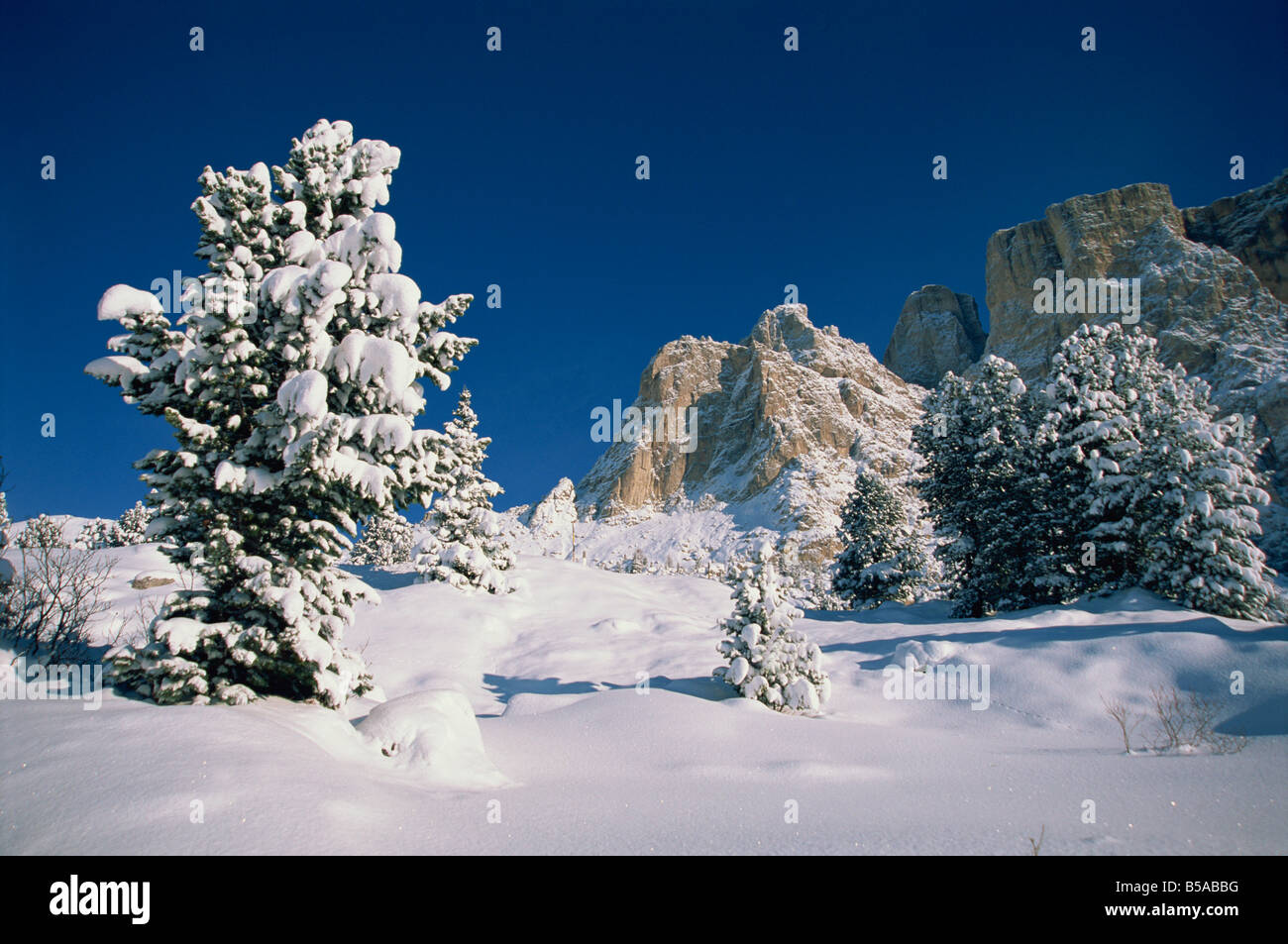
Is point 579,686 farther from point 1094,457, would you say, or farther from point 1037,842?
point 1094,457

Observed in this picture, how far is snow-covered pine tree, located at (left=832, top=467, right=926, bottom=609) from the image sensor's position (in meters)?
31.1

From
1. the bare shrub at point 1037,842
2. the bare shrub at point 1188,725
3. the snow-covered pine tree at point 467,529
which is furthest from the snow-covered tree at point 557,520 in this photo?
the bare shrub at point 1037,842

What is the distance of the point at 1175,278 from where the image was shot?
14188cm

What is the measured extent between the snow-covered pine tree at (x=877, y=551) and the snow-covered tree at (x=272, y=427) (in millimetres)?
28800

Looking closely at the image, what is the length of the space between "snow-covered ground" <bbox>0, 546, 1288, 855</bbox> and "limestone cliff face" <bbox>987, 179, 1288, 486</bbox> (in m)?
125

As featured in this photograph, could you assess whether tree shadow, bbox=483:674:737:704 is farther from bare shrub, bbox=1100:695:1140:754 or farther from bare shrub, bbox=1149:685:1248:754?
bare shrub, bbox=1149:685:1248:754

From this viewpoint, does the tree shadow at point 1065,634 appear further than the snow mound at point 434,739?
Yes

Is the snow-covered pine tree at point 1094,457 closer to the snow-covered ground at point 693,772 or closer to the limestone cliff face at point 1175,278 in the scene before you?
the snow-covered ground at point 693,772

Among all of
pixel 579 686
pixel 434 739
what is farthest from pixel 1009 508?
pixel 434 739

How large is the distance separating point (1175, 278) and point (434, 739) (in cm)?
19701

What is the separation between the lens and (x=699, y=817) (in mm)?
4562

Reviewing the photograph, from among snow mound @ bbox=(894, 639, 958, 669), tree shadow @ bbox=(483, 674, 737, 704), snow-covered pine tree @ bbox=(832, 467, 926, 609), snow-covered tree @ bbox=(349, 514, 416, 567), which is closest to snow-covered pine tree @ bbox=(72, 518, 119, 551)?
snow-covered tree @ bbox=(349, 514, 416, 567)

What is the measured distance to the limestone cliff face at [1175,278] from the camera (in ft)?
376
